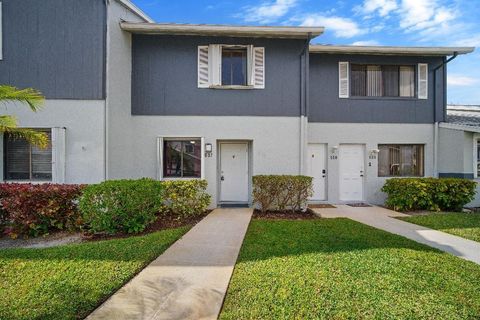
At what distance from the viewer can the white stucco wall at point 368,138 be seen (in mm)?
10992

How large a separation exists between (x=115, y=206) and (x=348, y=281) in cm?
517

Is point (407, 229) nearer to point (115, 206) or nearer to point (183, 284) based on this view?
point (183, 284)

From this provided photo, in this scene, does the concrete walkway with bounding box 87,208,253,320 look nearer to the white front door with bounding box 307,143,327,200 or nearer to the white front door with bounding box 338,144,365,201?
the white front door with bounding box 307,143,327,200

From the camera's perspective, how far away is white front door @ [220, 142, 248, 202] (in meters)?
10.0

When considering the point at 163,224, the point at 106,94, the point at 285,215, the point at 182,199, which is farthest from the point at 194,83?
the point at 285,215

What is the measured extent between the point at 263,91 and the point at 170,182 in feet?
14.2

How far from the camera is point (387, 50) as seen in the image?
10562 millimetres

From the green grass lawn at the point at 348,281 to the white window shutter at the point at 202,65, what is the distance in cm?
553

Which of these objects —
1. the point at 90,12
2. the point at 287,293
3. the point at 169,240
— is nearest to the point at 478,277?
the point at 287,293

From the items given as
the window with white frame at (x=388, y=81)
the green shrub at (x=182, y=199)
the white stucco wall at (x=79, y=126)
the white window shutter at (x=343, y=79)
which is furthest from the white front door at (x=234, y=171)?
the window with white frame at (x=388, y=81)

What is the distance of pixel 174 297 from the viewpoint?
3646 mm

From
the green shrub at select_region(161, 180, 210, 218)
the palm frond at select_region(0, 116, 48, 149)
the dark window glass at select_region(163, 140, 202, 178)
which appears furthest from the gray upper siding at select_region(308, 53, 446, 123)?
the palm frond at select_region(0, 116, 48, 149)

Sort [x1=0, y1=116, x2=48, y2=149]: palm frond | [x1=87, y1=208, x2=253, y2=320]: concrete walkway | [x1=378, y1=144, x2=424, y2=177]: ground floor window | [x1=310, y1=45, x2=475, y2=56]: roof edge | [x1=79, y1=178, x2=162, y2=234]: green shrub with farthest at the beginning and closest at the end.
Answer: [x1=378, y1=144, x2=424, y2=177]: ground floor window → [x1=310, y1=45, x2=475, y2=56]: roof edge → [x1=79, y1=178, x2=162, y2=234]: green shrub → [x1=0, y1=116, x2=48, y2=149]: palm frond → [x1=87, y1=208, x2=253, y2=320]: concrete walkway

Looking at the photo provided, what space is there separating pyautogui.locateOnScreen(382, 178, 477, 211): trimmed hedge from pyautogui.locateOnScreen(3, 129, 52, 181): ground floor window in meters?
11.5
